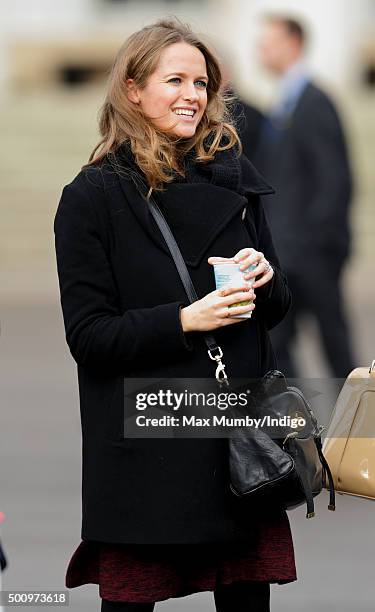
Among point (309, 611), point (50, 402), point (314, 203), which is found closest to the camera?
point (309, 611)

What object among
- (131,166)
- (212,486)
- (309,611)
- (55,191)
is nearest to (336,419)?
(212,486)

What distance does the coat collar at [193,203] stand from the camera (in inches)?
127

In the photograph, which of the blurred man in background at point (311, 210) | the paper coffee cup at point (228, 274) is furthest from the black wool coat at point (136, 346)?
the blurred man in background at point (311, 210)

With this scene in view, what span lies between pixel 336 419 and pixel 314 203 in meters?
3.80

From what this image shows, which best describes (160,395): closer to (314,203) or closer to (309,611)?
(309,611)

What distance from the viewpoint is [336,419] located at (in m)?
3.46

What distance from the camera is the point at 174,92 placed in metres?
3.29

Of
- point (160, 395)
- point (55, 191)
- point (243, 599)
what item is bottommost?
point (55, 191)

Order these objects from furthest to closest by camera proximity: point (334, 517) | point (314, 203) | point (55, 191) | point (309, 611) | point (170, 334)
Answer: point (55, 191) → point (314, 203) → point (334, 517) → point (309, 611) → point (170, 334)

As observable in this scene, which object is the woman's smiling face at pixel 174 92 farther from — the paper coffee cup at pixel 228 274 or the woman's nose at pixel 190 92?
the paper coffee cup at pixel 228 274

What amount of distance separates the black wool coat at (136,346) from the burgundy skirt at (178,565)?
73mm

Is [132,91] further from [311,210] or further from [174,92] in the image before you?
[311,210]

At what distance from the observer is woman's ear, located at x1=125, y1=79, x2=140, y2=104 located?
3334mm

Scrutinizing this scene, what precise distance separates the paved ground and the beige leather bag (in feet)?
4.72
